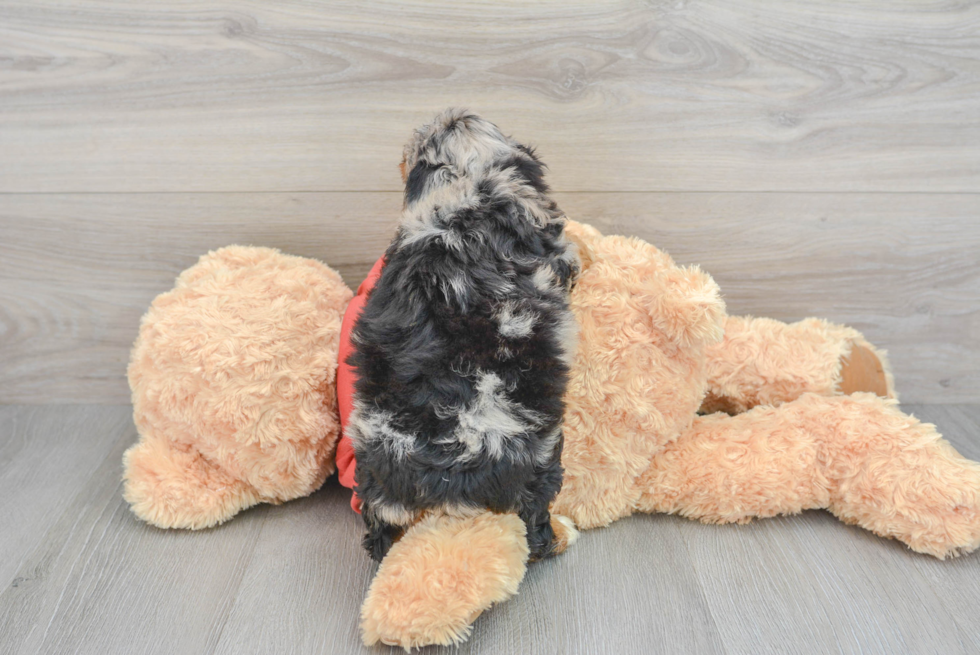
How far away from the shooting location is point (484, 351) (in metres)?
0.72

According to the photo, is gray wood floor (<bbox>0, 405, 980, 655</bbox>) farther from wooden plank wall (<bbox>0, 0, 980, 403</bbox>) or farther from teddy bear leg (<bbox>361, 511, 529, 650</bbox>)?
wooden plank wall (<bbox>0, 0, 980, 403</bbox>)

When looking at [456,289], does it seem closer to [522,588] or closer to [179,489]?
[522,588]

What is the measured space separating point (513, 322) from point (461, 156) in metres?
0.19

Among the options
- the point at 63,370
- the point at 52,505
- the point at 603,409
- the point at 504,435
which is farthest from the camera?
the point at 63,370

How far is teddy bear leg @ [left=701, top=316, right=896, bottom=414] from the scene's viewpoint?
101cm

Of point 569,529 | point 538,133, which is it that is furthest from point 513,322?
point 538,133

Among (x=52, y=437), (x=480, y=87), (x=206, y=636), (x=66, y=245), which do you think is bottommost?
(x=52, y=437)

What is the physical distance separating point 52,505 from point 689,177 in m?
1.06

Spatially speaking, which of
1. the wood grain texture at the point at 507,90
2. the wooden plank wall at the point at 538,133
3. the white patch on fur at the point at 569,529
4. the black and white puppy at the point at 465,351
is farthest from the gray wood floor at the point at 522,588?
the wood grain texture at the point at 507,90

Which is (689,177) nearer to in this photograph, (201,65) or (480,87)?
(480,87)

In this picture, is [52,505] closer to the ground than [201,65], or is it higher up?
closer to the ground

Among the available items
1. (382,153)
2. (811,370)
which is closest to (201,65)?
(382,153)

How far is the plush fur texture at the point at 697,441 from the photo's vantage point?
844mm

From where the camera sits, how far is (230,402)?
0.89 metres
